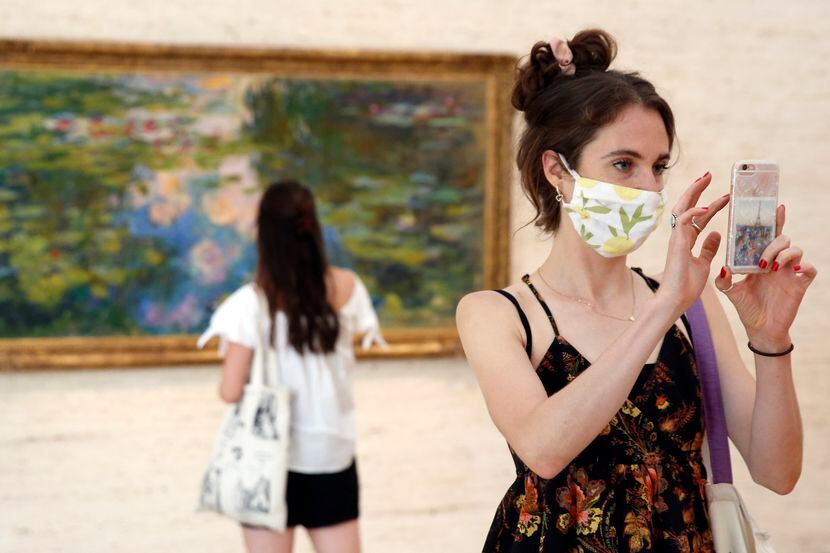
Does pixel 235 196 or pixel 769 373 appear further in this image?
pixel 235 196

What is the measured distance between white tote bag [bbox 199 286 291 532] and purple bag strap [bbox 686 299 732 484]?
6.99ft

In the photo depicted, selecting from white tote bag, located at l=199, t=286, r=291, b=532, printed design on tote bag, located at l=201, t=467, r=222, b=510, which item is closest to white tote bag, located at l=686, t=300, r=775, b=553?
white tote bag, located at l=199, t=286, r=291, b=532

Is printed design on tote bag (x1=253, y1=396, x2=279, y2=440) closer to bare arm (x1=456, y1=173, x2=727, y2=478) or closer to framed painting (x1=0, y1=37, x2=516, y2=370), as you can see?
framed painting (x1=0, y1=37, x2=516, y2=370)

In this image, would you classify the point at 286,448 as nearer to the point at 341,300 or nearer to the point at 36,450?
the point at 341,300

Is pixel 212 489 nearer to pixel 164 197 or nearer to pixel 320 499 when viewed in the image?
pixel 320 499

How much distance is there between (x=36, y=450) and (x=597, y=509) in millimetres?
3918

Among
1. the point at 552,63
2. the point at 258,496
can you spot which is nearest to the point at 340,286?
the point at 258,496

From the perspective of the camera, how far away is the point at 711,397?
2068 mm

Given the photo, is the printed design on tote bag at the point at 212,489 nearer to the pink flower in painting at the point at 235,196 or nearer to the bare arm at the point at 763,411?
the pink flower in painting at the point at 235,196

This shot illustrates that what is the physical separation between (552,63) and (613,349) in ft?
2.36

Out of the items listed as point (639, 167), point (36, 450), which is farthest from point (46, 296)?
point (639, 167)

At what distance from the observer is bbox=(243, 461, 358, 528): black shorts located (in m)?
3.98

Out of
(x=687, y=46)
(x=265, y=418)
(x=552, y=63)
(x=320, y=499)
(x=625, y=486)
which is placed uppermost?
(x=687, y=46)

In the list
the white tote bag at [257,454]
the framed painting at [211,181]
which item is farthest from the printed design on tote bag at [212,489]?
the framed painting at [211,181]
